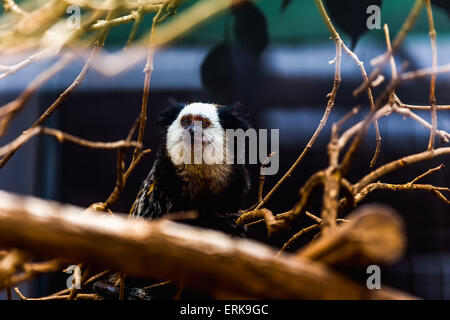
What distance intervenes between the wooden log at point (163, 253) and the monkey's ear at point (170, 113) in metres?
0.85

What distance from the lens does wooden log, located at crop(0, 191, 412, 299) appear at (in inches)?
19.1

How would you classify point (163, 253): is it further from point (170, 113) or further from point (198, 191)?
point (170, 113)

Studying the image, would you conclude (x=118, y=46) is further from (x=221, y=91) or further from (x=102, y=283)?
(x=102, y=283)

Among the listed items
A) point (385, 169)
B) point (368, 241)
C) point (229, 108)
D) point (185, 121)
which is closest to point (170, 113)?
point (185, 121)

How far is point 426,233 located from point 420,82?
Result: 17.9 inches

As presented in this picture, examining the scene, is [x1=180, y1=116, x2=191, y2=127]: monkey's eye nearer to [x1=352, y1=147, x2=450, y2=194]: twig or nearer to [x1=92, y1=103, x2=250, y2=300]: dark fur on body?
[x1=92, y1=103, x2=250, y2=300]: dark fur on body

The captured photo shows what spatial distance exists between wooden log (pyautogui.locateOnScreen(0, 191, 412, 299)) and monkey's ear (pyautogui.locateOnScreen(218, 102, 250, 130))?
0.83 m

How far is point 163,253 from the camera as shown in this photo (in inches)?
19.3

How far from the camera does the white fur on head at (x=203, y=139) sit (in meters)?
1.27

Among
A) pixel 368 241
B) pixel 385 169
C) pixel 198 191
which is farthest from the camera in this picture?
pixel 198 191

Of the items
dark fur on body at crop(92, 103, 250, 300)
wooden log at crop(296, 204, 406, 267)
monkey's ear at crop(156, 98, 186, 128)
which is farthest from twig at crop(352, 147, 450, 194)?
monkey's ear at crop(156, 98, 186, 128)

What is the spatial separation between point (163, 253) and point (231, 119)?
2.85 feet
